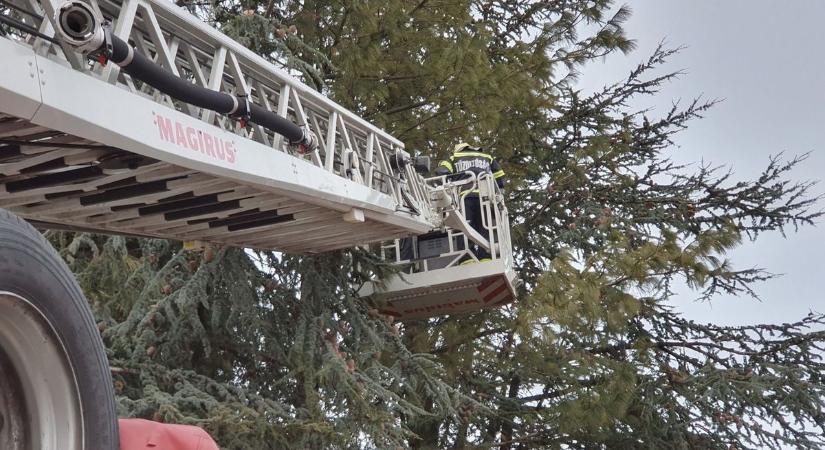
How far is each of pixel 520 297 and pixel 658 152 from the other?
3365mm

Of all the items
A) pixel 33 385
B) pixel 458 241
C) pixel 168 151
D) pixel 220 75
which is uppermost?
pixel 458 241

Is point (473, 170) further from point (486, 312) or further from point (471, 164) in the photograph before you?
point (486, 312)

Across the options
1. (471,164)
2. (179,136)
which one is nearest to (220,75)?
(179,136)

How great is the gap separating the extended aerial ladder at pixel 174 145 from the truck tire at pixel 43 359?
839 mm

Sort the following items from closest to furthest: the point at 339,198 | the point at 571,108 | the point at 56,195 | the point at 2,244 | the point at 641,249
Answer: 1. the point at 2,244
2. the point at 56,195
3. the point at 339,198
4. the point at 641,249
5. the point at 571,108

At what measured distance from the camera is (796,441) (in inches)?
450

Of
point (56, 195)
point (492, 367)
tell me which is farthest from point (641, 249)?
point (56, 195)

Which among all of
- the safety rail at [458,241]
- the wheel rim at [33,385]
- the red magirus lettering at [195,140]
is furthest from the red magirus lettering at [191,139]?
the safety rail at [458,241]

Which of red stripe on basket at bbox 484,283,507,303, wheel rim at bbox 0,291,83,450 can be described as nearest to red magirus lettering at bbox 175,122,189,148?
wheel rim at bbox 0,291,83,450

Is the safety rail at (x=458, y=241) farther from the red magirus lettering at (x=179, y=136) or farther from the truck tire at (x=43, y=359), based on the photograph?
the truck tire at (x=43, y=359)

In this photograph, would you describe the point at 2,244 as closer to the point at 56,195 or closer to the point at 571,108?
the point at 56,195

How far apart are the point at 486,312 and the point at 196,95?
26.8 ft

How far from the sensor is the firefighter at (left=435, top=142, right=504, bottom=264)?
9.64m

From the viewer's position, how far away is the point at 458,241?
962 centimetres
